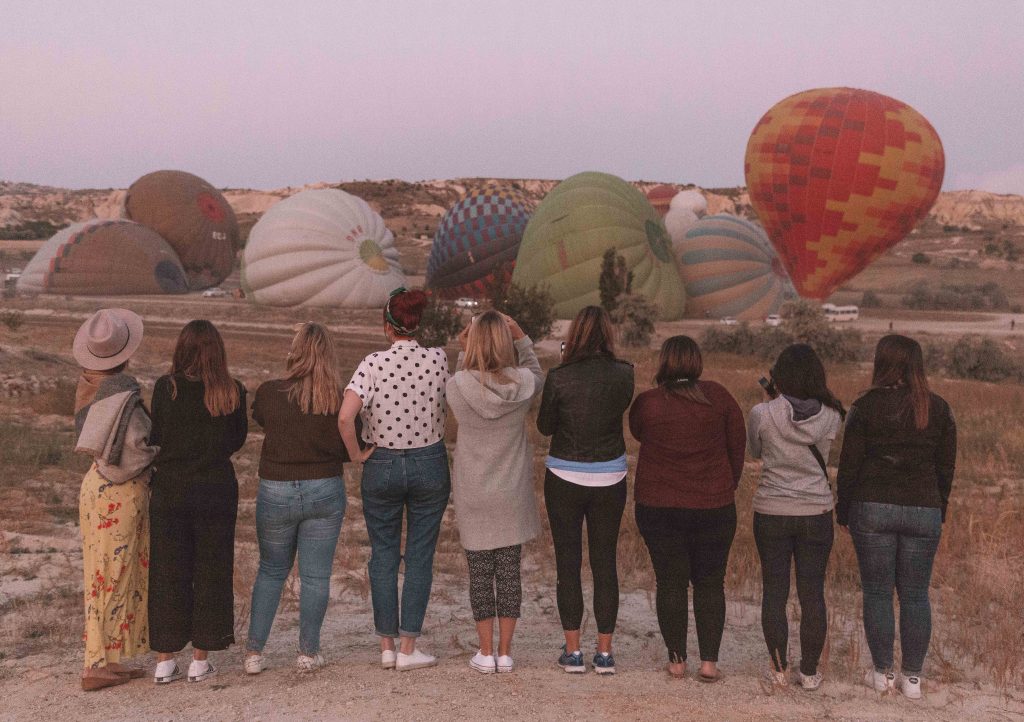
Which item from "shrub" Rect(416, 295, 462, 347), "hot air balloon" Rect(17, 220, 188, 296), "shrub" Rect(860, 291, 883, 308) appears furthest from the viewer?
"shrub" Rect(860, 291, 883, 308)

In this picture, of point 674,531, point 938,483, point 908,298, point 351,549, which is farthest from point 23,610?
point 908,298

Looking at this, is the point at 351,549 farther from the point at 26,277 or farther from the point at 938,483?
the point at 26,277

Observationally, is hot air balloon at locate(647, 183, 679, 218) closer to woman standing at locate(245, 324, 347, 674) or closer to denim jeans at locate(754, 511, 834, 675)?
denim jeans at locate(754, 511, 834, 675)

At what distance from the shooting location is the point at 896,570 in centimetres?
422

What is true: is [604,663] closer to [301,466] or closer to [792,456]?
[792,456]

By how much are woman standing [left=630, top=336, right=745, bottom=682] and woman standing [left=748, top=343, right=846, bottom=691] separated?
162 mm

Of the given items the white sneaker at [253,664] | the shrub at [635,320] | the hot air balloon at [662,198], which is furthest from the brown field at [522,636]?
the hot air balloon at [662,198]

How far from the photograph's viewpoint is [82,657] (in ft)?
14.9

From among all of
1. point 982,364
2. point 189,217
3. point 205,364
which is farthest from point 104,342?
point 189,217

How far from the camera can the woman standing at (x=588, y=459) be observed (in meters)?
4.21

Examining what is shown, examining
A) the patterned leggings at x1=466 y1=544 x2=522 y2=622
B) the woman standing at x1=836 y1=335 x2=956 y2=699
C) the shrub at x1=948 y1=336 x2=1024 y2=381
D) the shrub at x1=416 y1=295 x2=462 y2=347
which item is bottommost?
the shrub at x1=948 y1=336 x2=1024 y2=381

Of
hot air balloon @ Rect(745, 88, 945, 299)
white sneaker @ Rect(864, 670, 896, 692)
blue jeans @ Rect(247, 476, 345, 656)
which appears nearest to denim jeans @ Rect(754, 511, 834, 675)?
white sneaker @ Rect(864, 670, 896, 692)

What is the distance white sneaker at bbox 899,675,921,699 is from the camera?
4188 millimetres

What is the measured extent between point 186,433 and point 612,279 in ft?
90.7
